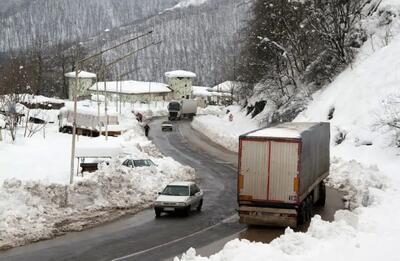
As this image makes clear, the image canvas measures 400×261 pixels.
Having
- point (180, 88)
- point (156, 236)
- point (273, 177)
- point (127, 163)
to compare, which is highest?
point (180, 88)

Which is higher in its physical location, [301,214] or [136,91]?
[136,91]

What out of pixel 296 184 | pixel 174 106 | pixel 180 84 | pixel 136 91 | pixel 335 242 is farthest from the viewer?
pixel 180 84

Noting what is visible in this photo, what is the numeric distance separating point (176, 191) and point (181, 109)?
7204 cm

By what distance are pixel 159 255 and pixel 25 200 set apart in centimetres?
706

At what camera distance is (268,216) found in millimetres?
20484

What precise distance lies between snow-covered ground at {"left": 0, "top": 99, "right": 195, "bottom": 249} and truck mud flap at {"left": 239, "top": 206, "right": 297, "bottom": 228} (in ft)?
19.4

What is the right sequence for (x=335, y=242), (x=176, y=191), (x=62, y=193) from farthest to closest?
(x=176, y=191) < (x=62, y=193) < (x=335, y=242)

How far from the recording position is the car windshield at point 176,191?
2527 centimetres

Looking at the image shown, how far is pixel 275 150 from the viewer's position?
20.2 meters

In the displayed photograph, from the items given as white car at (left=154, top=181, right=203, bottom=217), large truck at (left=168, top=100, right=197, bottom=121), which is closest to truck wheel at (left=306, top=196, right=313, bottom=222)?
white car at (left=154, top=181, right=203, bottom=217)

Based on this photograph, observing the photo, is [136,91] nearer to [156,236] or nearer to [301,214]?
[156,236]

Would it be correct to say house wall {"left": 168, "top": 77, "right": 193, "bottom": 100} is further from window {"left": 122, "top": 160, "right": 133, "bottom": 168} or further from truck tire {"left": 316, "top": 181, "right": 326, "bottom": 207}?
truck tire {"left": 316, "top": 181, "right": 326, "bottom": 207}

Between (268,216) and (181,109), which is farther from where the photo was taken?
(181,109)

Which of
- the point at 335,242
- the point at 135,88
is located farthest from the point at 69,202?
the point at 135,88
